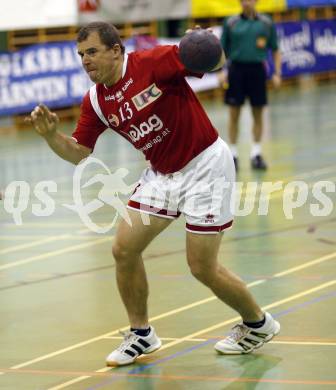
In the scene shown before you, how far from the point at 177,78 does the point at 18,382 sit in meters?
1.96

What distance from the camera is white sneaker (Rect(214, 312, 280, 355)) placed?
7105 millimetres

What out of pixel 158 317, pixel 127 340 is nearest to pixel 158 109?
pixel 127 340

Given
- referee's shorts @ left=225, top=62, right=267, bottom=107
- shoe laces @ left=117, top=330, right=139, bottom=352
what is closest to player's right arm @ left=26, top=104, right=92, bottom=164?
shoe laces @ left=117, top=330, right=139, bottom=352

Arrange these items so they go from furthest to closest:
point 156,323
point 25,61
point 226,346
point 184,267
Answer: point 25,61, point 184,267, point 156,323, point 226,346

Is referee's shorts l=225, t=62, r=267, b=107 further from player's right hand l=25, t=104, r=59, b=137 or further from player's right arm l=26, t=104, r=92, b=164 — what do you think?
player's right hand l=25, t=104, r=59, b=137

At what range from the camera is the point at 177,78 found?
674 cm

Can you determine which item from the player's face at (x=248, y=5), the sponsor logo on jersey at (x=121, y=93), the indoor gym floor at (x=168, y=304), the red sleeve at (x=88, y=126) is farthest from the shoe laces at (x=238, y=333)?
the player's face at (x=248, y=5)

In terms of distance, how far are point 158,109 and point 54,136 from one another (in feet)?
2.03

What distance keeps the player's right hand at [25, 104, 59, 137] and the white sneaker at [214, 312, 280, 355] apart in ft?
5.51

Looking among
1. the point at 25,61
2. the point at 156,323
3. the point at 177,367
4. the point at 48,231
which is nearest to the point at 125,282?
the point at 177,367

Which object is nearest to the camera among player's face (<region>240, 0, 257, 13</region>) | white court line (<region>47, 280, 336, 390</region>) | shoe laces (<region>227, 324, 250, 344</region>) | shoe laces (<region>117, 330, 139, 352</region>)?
white court line (<region>47, 280, 336, 390</region>)

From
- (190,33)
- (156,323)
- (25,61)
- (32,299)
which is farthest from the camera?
(25,61)

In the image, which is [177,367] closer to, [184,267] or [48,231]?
[184,267]

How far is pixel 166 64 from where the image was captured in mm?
6730
